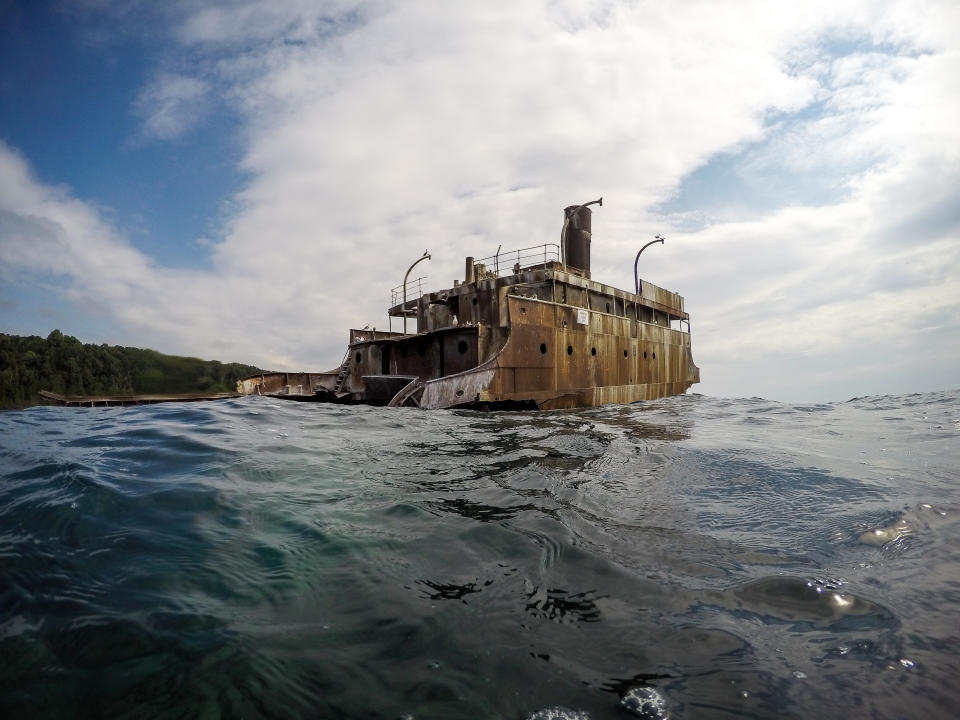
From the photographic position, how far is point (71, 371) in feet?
129

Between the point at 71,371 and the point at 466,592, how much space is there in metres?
51.2

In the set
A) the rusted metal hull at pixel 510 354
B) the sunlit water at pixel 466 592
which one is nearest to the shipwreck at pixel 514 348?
the rusted metal hull at pixel 510 354

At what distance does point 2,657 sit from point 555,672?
2.05 metres

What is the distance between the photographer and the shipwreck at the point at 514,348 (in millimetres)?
13516

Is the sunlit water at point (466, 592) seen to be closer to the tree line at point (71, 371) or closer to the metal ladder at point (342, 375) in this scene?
the metal ladder at point (342, 375)

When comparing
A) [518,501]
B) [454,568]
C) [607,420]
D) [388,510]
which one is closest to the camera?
[454,568]

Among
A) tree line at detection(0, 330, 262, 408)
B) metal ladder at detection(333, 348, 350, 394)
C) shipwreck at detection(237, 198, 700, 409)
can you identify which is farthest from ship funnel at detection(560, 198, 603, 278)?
tree line at detection(0, 330, 262, 408)

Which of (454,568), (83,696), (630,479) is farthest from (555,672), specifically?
(630,479)

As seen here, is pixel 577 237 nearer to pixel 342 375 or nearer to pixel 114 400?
pixel 342 375

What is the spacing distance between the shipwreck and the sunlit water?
869 centimetres

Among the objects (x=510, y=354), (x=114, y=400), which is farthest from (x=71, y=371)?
(x=510, y=354)

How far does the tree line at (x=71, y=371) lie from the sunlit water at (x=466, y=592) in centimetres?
2817

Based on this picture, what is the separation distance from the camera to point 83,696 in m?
1.51

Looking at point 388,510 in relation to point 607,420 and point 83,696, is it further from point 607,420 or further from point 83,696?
point 607,420
